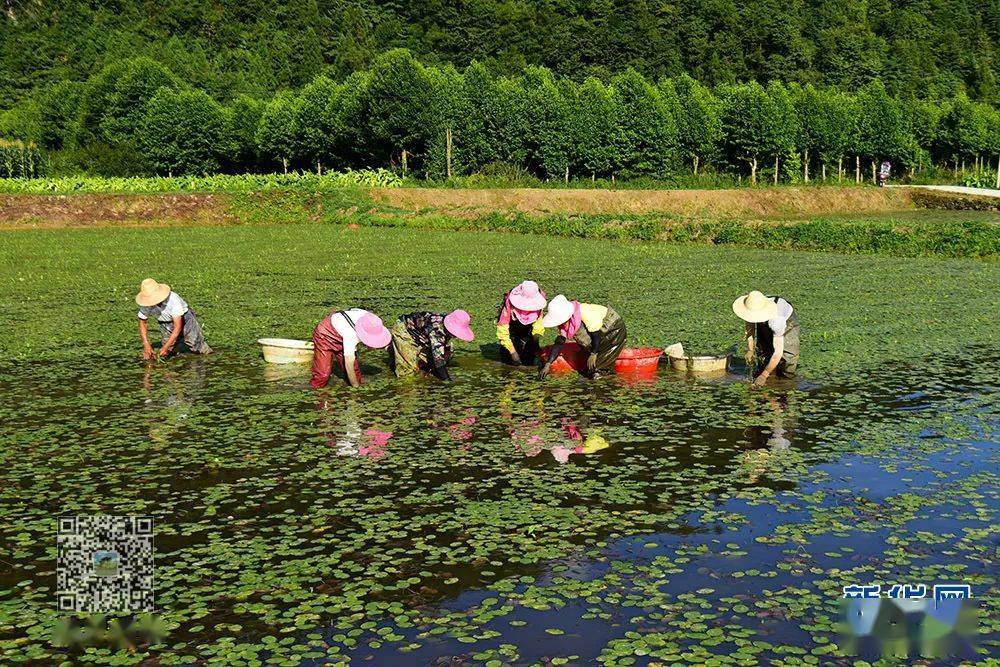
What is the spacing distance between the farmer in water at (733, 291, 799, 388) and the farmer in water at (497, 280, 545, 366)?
219cm

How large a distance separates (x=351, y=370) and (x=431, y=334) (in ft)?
3.47

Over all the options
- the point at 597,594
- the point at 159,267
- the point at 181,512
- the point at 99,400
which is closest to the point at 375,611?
the point at 597,594

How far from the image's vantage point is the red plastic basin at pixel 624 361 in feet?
41.7

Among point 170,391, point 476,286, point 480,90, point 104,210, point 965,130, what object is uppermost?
point 480,90

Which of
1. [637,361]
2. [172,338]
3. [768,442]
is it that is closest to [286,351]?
[172,338]

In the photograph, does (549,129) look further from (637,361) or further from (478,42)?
(637,361)

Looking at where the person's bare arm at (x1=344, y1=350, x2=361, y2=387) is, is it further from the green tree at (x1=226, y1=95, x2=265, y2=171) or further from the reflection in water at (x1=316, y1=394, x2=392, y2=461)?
the green tree at (x1=226, y1=95, x2=265, y2=171)

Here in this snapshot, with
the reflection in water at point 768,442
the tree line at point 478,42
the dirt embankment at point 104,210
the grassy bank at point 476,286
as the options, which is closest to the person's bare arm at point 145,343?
the grassy bank at point 476,286

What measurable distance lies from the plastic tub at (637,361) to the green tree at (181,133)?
5416 centimetres

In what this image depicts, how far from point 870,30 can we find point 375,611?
5116 inches

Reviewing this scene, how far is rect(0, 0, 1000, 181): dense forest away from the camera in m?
59.4

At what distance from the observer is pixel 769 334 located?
12305mm

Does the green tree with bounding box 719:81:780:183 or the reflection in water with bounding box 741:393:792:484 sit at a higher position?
the green tree with bounding box 719:81:780:183
